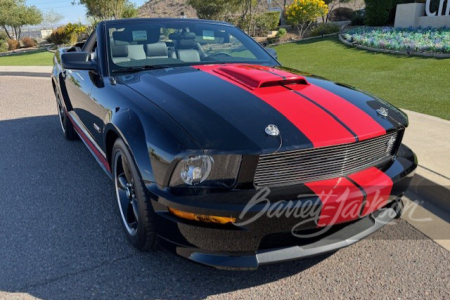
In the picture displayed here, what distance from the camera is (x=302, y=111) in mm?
2199

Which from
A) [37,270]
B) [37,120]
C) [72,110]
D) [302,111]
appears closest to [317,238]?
[302,111]

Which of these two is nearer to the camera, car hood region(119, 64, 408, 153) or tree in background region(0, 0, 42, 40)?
car hood region(119, 64, 408, 153)

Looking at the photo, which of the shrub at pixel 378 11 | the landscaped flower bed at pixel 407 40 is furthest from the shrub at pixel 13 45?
the landscaped flower bed at pixel 407 40

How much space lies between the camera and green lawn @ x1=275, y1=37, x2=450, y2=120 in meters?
6.29

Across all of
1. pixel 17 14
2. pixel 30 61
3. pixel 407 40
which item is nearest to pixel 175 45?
pixel 407 40

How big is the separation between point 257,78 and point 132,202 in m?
1.19

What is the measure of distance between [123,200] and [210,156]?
1.01 meters

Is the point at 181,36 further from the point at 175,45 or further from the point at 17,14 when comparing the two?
the point at 17,14

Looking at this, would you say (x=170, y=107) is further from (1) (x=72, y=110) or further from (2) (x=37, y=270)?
(1) (x=72, y=110)

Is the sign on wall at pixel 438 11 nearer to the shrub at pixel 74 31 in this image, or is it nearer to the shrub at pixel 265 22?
the shrub at pixel 265 22

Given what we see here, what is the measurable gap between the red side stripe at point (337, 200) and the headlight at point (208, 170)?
0.42 m

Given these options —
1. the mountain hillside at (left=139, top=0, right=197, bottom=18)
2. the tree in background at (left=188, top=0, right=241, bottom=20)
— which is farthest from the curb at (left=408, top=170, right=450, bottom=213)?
the mountain hillside at (left=139, top=0, right=197, bottom=18)

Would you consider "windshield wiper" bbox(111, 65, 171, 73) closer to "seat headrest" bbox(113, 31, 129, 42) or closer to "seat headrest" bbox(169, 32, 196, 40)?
"seat headrest" bbox(113, 31, 129, 42)

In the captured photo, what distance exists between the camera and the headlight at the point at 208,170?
190 centimetres
